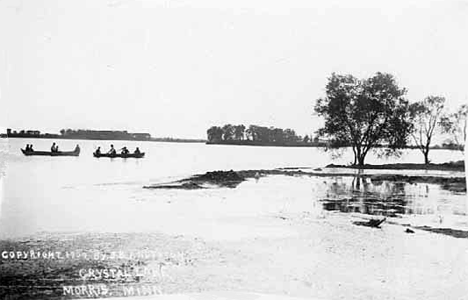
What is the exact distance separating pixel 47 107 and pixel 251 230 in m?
0.64

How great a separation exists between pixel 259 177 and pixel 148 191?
317 mm

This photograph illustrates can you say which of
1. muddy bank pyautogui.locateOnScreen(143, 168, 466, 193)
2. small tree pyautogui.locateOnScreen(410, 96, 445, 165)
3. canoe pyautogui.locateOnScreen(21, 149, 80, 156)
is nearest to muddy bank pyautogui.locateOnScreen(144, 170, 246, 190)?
muddy bank pyautogui.locateOnScreen(143, 168, 466, 193)

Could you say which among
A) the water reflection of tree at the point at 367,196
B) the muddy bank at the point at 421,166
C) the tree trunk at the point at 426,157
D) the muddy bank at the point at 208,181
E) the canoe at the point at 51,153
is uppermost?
the canoe at the point at 51,153

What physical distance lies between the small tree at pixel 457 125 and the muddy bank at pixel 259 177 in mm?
106

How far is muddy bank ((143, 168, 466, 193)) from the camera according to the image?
168 cm

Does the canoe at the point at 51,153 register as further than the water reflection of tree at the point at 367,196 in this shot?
No

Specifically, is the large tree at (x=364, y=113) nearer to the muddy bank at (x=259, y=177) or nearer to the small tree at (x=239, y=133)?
the muddy bank at (x=259, y=177)

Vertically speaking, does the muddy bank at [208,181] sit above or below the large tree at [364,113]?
below

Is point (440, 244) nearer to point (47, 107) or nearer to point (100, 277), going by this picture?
point (100, 277)

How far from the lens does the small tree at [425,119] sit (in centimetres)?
168

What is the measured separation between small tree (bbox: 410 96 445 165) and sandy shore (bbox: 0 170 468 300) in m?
0.23

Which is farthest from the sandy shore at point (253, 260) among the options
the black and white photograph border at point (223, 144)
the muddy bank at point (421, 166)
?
the muddy bank at point (421, 166)

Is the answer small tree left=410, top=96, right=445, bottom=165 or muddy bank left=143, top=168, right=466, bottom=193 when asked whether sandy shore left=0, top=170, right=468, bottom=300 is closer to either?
muddy bank left=143, top=168, right=466, bottom=193

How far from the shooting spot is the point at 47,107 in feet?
5.27
